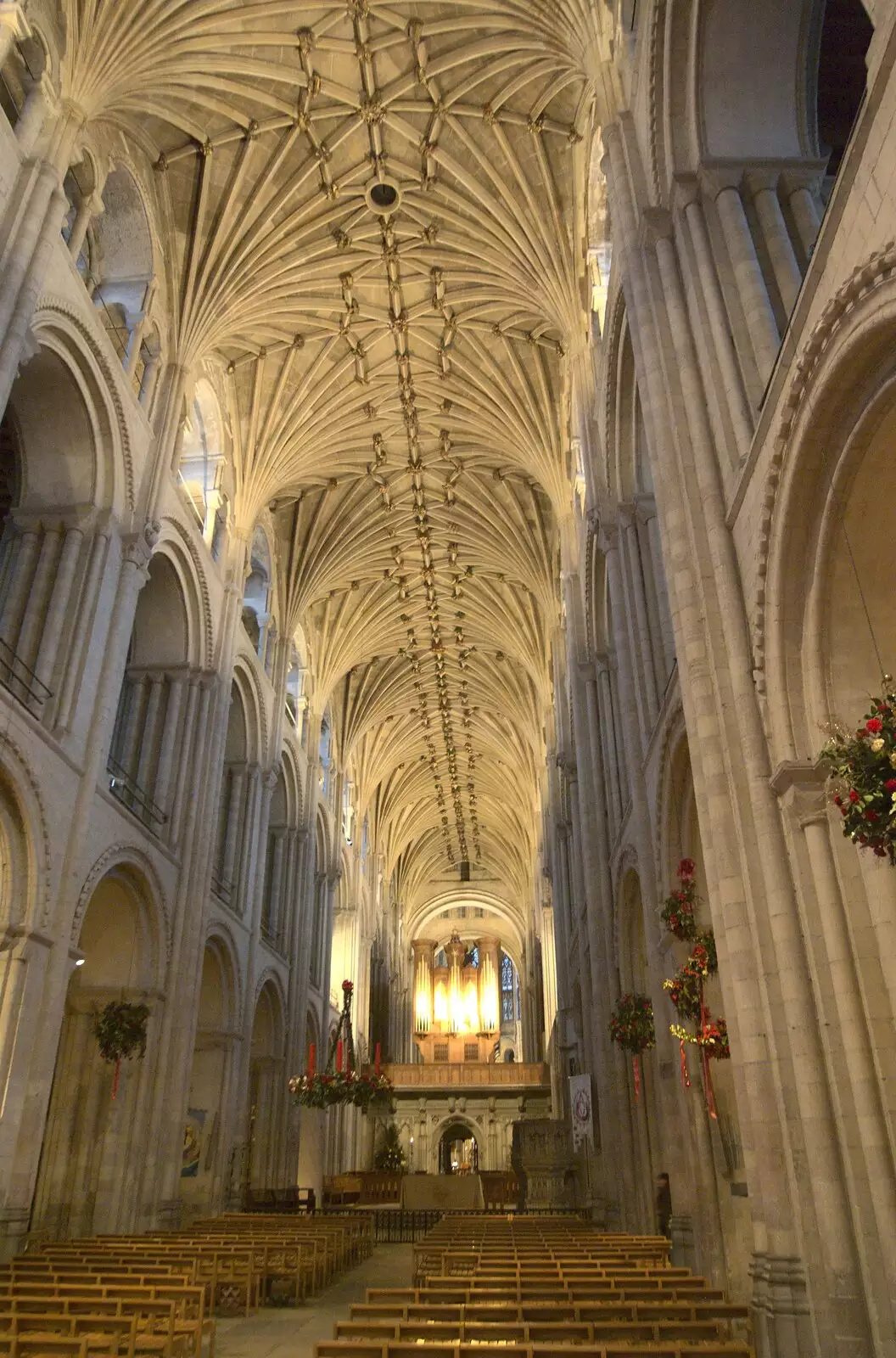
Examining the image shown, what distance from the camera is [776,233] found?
28.5ft

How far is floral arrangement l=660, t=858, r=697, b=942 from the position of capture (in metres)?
9.05

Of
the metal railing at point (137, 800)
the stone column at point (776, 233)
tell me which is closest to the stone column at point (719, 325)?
the stone column at point (776, 233)

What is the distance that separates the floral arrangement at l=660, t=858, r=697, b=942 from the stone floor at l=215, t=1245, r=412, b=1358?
158 inches

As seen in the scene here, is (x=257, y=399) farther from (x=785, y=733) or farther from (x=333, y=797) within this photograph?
(x=785, y=733)

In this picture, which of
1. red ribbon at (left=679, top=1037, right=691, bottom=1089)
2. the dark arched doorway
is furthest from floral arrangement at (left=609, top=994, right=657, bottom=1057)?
the dark arched doorway

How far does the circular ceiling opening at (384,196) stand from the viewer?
1734 cm

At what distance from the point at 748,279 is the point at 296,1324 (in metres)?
9.83

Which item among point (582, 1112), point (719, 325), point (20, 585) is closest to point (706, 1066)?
point (719, 325)

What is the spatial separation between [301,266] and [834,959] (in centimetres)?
1620

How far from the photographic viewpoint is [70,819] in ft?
39.8

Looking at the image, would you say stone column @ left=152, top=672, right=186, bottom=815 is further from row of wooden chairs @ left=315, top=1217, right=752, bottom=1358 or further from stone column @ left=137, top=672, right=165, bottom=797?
row of wooden chairs @ left=315, top=1217, right=752, bottom=1358

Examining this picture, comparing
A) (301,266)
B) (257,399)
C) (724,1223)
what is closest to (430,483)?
(257,399)

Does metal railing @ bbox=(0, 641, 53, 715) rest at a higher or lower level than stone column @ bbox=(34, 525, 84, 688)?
lower

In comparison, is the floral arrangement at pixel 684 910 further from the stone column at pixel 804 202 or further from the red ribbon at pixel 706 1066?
the stone column at pixel 804 202
